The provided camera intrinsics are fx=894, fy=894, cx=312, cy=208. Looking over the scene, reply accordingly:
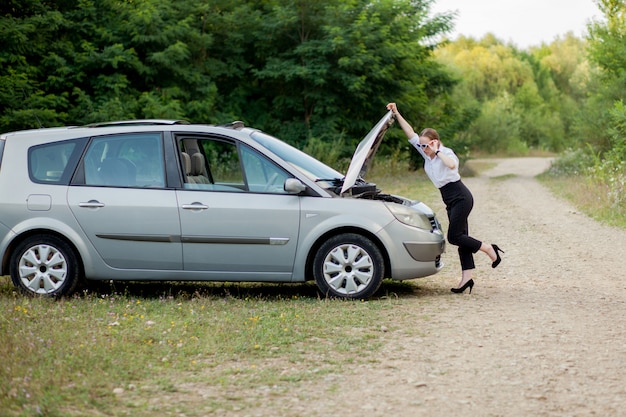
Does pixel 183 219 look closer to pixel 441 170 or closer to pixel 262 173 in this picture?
pixel 262 173

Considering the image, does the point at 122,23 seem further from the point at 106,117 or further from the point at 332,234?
the point at 332,234

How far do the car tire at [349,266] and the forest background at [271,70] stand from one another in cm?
1265

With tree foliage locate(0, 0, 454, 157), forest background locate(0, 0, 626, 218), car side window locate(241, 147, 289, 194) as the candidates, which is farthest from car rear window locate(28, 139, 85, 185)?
tree foliage locate(0, 0, 454, 157)

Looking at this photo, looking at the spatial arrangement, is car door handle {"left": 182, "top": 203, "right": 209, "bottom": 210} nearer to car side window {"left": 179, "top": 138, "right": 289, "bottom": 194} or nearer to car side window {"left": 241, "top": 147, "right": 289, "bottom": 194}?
car side window {"left": 179, "top": 138, "right": 289, "bottom": 194}

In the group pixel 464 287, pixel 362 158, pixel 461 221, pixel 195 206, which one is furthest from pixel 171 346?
pixel 461 221

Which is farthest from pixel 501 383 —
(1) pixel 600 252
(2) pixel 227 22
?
(2) pixel 227 22

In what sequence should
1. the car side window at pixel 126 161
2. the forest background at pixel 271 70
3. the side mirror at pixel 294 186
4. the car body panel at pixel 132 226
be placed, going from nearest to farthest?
the side mirror at pixel 294 186 < the car body panel at pixel 132 226 < the car side window at pixel 126 161 < the forest background at pixel 271 70

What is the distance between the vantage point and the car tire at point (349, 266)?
8.65m

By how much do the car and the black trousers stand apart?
1.70 feet

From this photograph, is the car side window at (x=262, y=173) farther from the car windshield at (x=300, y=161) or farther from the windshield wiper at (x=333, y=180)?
the windshield wiper at (x=333, y=180)

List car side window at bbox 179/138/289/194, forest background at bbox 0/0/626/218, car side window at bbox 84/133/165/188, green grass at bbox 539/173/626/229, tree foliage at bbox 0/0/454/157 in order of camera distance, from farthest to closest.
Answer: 1. tree foliage at bbox 0/0/454/157
2. forest background at bbox 0/0/626/218
3. green grass at bbox 539/173/626/229
4. car side window at bbox 84/133/165/188
5. car side window at bbox 179/138/289/194

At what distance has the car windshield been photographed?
9.11m

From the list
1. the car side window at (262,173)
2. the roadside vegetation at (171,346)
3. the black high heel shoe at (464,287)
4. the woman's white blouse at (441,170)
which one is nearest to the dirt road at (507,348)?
the black high heel shoe at (464,287)

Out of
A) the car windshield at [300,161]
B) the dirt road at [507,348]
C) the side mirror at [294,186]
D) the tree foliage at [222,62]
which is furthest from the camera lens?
the tree foliage at [222,62]
